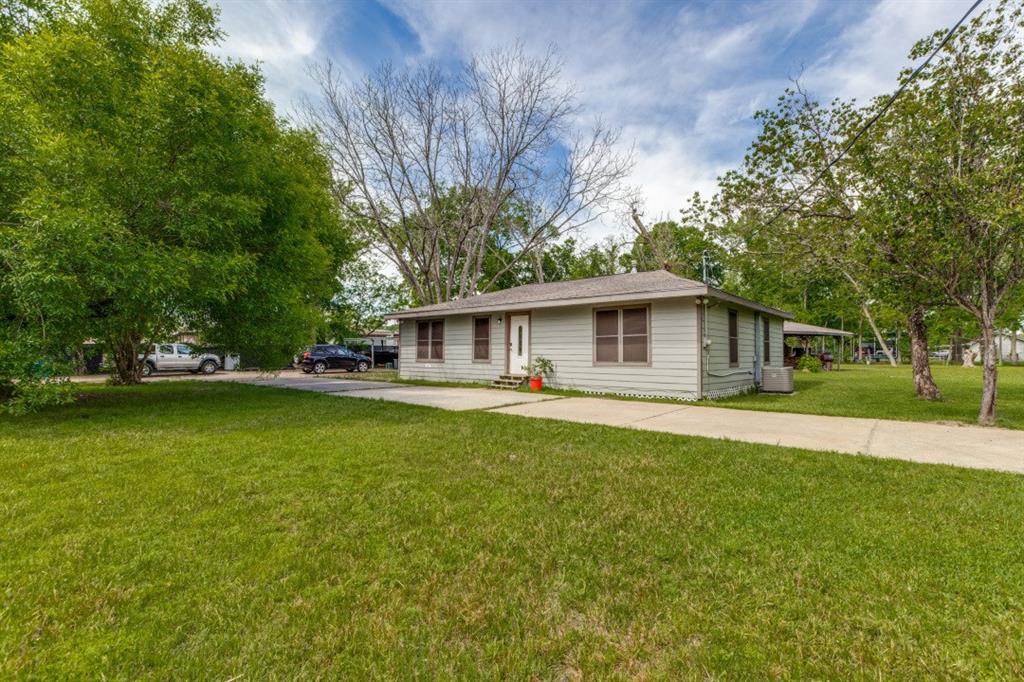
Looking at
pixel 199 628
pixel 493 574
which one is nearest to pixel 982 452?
pixel 493 574

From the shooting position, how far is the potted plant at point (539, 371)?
38.8 feet

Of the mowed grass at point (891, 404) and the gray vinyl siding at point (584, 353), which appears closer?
the mowed grass at point (891, 404)

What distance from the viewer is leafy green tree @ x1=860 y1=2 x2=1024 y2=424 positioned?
6027 millimetres

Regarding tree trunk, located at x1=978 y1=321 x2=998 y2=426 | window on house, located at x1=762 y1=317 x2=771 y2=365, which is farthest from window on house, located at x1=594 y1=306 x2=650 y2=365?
tree trunk, located at x1=978 y1=321 x2=998 y2=426

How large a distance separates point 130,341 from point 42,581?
12.1 meters

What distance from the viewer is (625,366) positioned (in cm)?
1061

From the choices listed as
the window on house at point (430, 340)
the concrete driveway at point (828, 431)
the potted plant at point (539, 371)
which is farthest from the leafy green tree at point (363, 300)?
the concrete driveway at point (828, 431)

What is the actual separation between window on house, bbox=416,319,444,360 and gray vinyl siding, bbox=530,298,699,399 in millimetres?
3979

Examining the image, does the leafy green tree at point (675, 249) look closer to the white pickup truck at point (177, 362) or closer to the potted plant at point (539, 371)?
the potted plant at point (539, 371)

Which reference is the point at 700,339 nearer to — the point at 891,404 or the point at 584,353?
the point at 584,353

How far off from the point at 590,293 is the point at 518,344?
279 centimetres

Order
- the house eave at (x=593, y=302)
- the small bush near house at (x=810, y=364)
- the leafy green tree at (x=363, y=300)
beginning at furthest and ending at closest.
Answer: the leafy green tree at (x=363, y=300) → the small bush near house at (x=810, y=364) → the house eave at (x=593, y=302)

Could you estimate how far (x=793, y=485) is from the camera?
3736 mm

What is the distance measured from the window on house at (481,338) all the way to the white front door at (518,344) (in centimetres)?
93
